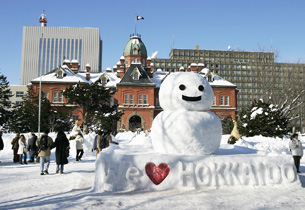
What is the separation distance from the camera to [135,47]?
161 ft

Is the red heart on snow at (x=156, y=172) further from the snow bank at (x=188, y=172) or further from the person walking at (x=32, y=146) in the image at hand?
the person walking at (x=32, y=146)

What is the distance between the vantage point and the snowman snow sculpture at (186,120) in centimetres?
676

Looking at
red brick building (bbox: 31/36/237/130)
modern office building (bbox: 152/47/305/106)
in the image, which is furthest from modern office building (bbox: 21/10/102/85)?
red brick building (bbox: 31/36/237/130)

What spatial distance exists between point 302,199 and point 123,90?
36761 mm

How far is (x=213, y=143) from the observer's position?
22.9ft

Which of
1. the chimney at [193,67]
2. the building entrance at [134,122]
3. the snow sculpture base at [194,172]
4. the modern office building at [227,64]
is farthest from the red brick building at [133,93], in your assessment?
the modern office building at [227,64]

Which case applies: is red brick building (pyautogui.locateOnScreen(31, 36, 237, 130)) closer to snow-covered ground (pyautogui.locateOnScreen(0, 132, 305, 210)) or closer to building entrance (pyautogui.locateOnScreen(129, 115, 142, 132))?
building entrance (pyautogui.locateOnScreen(129, 115, 142, 132))

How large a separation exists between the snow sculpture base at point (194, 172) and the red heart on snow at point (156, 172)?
0.21 ft

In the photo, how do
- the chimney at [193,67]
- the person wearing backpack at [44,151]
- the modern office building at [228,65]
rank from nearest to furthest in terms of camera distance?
1. the person wearing backpack at [44,151]
2. the chimney at [193,67]
3. the modern office building at [228,65]

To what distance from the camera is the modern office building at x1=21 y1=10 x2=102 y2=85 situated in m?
113

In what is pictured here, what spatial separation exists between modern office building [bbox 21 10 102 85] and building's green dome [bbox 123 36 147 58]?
68114 mm

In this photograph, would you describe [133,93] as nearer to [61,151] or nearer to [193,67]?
[193,67]

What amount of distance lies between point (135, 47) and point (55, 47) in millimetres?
Answer: 75709

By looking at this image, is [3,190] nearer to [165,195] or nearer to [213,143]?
[165,195]
